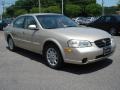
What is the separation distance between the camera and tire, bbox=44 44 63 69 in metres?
6.55

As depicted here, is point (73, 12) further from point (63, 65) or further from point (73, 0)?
point (63, 65)

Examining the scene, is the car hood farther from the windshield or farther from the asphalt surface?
the asphalt surface

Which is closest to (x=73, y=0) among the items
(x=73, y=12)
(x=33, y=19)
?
(x=73, y=12)

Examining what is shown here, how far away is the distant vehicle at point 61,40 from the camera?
6.09 metres

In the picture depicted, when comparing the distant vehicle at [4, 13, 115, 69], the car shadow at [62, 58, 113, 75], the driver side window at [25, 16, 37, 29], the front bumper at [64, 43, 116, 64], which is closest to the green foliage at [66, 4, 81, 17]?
the distant vehicle at [4, 13, 115, 69]

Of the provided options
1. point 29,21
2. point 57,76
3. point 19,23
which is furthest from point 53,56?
point 19,23

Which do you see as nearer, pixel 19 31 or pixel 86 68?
pixel 86 68

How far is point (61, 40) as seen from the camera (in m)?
6.37

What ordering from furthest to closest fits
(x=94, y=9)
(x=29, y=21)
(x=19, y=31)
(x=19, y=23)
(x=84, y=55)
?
1. (x=94, y=9)
2. (x=19, y=23)
3. (x=19, y=31)
4. (x=29, y=21)
5. (x=84, y=55)

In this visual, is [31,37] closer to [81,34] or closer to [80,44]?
[81,34]

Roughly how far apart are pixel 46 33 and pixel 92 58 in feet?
5.34

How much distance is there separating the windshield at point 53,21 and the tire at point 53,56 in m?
0.80

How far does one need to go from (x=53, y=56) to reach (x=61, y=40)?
2.24ft

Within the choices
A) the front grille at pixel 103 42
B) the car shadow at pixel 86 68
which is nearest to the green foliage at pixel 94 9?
the car shadow at pixel 86 68
